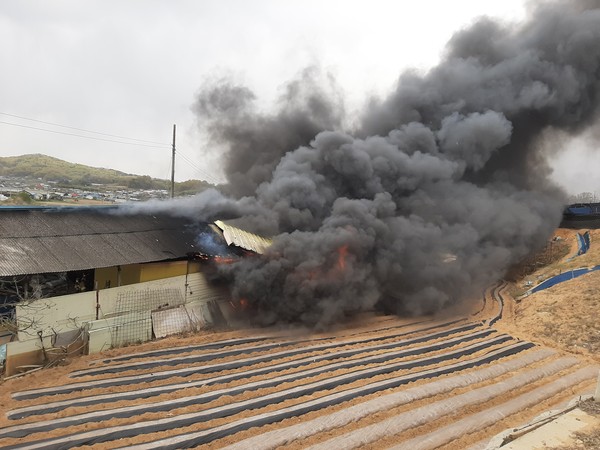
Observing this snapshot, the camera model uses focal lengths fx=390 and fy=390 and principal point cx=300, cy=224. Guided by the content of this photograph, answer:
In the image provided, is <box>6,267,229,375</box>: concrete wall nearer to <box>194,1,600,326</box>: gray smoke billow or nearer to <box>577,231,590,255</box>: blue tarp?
<box>194,1,600,326</box>: gray smoke billow

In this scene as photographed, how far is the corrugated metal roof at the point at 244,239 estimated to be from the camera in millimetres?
19109

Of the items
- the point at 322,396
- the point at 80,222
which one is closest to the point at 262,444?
the point at 322,396

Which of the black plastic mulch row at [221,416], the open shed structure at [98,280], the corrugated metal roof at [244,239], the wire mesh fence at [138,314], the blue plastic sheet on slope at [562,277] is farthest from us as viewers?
the blue plastic sheet on slope at [562,277]

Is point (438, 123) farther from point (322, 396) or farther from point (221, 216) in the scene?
point (322, 396)

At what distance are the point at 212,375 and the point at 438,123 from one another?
22.2m

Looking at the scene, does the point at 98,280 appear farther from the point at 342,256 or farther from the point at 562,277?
the point at 562,277

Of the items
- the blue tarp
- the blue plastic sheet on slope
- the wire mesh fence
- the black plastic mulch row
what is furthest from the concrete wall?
the blue tarp

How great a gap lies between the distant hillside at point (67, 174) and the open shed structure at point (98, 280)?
231 ft

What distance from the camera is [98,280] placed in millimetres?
15883

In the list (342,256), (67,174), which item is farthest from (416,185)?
(67,174)

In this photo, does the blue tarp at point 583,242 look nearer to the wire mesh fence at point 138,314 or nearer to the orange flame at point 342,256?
the orange flame at point 342,256

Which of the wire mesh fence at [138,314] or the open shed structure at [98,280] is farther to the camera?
the wire mesh fence at [138,314]

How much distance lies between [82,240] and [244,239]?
23.6 feet

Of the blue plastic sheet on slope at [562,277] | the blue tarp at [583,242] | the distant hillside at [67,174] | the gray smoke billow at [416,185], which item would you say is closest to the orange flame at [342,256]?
the gray smoke billow at [416,185]
